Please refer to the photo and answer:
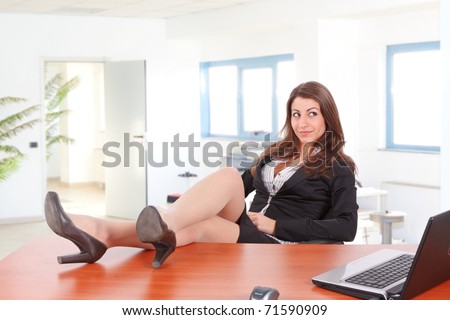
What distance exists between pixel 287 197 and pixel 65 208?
6.90 m

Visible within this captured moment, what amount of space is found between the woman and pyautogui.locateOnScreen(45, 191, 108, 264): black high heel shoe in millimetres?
124

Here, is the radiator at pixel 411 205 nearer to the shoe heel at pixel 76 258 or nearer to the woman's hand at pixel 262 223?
Result: the woman's hand at pixel 262 223

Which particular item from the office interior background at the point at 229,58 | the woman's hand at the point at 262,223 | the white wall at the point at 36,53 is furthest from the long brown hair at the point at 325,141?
the white wall at the point at 36,53

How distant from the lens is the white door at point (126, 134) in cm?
898

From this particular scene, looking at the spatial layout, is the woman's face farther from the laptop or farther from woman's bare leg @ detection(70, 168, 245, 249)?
the laptop

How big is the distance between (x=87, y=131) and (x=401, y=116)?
6554 mm

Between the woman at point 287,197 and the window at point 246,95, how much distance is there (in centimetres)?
517

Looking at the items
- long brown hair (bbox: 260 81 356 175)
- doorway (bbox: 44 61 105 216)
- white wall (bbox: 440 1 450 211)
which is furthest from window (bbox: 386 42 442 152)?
doorway (bbox: 44 61 105 216)

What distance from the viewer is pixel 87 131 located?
1233 centimetres

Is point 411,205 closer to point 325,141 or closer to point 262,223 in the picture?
point 325,141

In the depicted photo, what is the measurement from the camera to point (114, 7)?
8172 millimetres

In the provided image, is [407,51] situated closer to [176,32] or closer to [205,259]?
[176,32]

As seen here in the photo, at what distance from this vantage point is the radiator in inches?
268

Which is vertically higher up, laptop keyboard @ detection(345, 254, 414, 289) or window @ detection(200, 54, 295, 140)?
window @ detection(200, 54, 295, 140)
